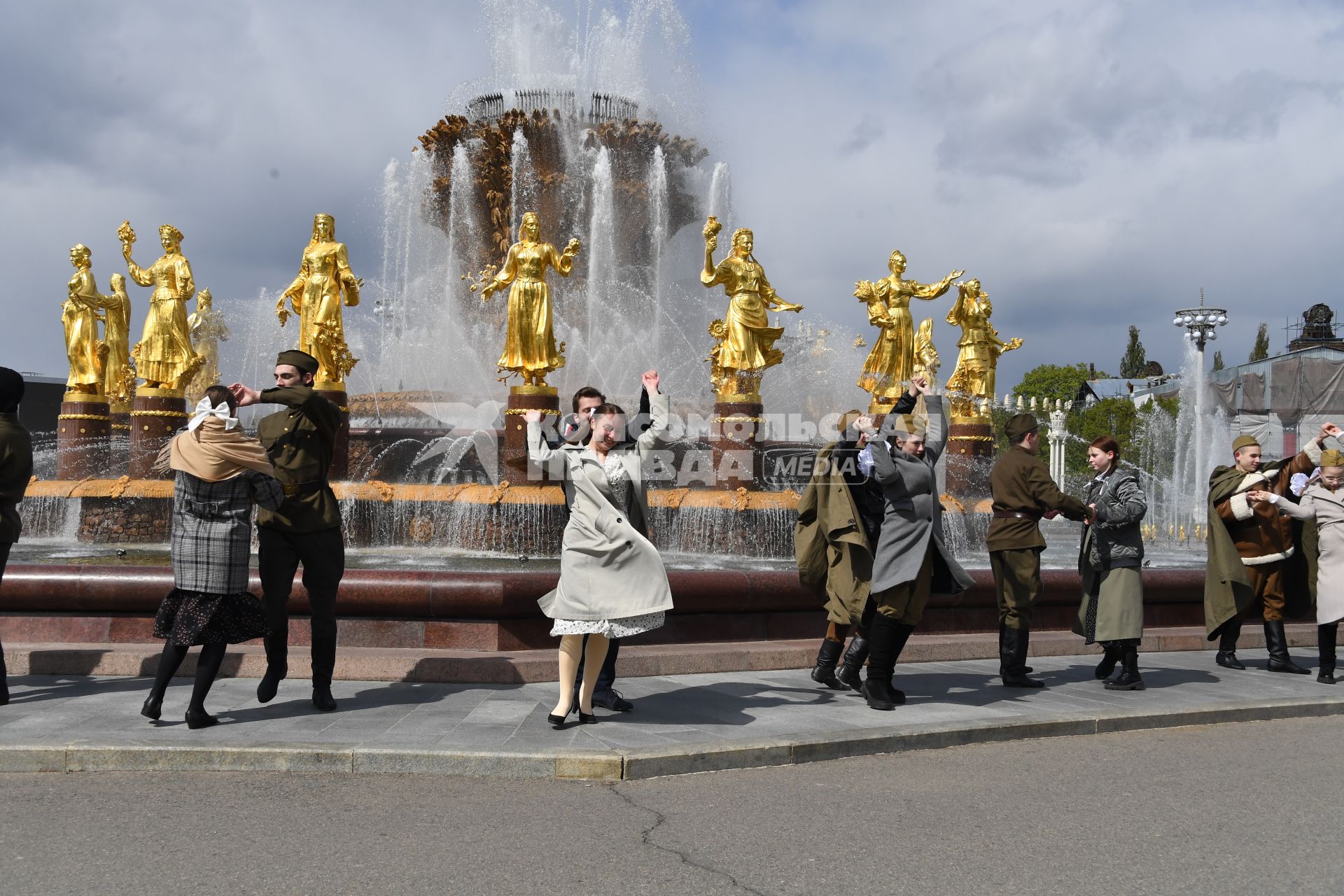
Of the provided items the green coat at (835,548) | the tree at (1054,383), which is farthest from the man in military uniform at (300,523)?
the tree at (1054,383)

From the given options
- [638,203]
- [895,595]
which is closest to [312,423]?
[895,595]

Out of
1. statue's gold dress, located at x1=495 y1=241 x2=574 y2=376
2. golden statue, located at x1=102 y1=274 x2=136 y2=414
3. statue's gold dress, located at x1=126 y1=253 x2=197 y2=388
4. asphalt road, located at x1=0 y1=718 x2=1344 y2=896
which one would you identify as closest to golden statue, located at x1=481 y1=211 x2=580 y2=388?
statue's gold dress, located at x1=495 y1=241 x2=574 y2=376

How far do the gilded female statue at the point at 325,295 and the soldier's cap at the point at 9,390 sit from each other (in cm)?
764

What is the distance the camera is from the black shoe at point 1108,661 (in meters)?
7.50

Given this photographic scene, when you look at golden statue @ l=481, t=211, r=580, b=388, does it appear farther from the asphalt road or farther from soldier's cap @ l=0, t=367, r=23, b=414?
the asphalt road

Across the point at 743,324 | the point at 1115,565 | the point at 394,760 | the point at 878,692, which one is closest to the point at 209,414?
the point at 394,760

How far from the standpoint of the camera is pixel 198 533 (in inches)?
218

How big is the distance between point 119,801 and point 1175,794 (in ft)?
14.0

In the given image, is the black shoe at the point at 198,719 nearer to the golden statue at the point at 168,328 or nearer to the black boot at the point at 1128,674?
the black boot at the point at 1128,674

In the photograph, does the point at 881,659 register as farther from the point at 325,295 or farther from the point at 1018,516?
the point at 325,295

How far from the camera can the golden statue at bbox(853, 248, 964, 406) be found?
16.8 metres

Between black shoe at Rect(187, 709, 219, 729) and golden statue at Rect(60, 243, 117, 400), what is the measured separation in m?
12.3

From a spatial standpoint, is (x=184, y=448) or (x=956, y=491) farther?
(x=956, y=491)

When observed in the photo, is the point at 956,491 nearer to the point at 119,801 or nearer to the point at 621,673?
the point at 621,673
